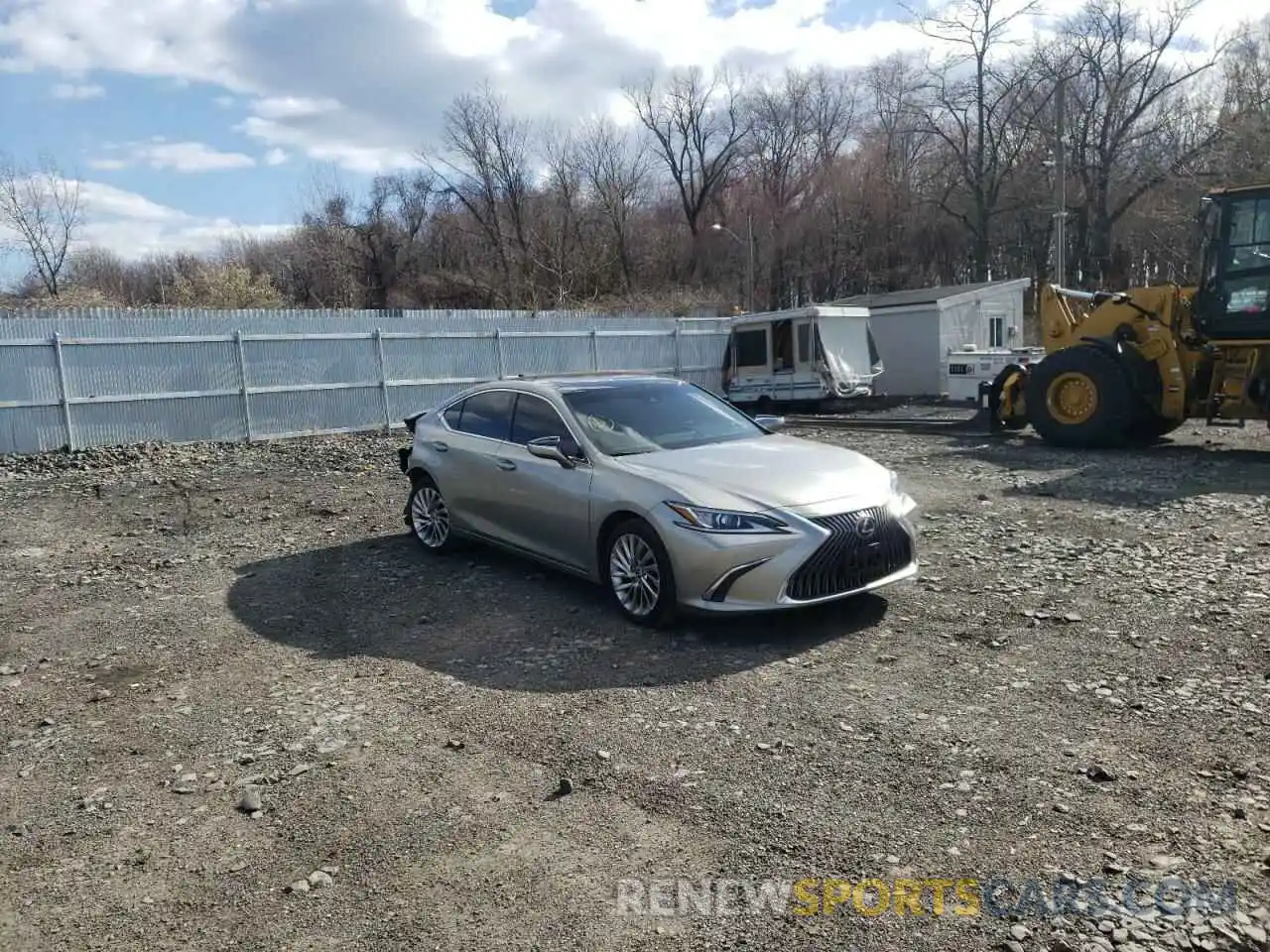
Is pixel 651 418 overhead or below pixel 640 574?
overhead

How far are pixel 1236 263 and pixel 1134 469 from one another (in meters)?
3.10

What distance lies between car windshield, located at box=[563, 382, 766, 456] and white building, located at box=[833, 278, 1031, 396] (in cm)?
1994

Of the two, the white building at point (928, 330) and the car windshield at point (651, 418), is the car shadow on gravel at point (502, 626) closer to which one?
the car windshield at point (651, 418)

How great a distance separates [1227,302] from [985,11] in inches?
1376

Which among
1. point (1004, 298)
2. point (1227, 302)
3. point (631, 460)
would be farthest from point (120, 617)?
point (1004, 298)

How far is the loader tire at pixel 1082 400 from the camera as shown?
13.1 m

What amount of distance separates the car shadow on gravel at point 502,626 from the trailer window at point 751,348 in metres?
16.8

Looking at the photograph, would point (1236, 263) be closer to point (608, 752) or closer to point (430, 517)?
point (430, 517)

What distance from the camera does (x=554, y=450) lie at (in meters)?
6.31

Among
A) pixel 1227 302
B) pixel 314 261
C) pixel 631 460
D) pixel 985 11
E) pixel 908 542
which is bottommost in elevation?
pixel 908 542

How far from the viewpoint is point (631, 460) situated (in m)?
6.05

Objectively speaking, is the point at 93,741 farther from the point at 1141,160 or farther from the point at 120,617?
the point at 1141,160

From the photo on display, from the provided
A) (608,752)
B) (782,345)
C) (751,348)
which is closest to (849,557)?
(608,752)

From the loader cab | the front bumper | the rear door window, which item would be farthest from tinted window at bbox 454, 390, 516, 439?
the loader cab
